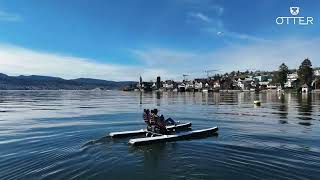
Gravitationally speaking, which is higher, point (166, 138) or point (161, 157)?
point (166, 138)

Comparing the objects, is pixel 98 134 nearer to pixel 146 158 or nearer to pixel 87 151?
pixel 87 151

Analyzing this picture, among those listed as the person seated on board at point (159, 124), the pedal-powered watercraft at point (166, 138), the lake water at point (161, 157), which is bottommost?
the lake water at point (161, 157)

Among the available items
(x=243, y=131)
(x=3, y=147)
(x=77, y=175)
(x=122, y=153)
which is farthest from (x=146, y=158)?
(x=243, y=131)

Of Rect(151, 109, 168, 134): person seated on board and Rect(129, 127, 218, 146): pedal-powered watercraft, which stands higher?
Rect(151, 109, 168, 134): person seated on board

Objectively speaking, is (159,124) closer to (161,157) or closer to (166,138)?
(166,138)

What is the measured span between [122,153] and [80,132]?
34.6 ft

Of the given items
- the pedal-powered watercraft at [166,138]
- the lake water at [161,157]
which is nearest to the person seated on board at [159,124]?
the pedal-powered watercraft at [166,138]

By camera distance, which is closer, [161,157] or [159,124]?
[161,157]

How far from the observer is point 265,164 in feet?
62.4

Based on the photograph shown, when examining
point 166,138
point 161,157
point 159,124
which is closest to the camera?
point 161,157

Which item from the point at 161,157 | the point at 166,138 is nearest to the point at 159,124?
the point at 166,138

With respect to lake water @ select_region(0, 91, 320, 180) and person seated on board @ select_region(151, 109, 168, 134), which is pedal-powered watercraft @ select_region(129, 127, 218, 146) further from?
lake water @ select_region(0, 91, 320, 180)

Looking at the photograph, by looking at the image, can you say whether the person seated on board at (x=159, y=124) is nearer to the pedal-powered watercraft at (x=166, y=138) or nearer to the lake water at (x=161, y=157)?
the pedal-powered watercraft at (x=166, y=138)

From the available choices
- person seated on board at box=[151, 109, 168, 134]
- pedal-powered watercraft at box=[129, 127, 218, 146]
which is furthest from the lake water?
person seated on board at box=[151, 109, 168, 134]
